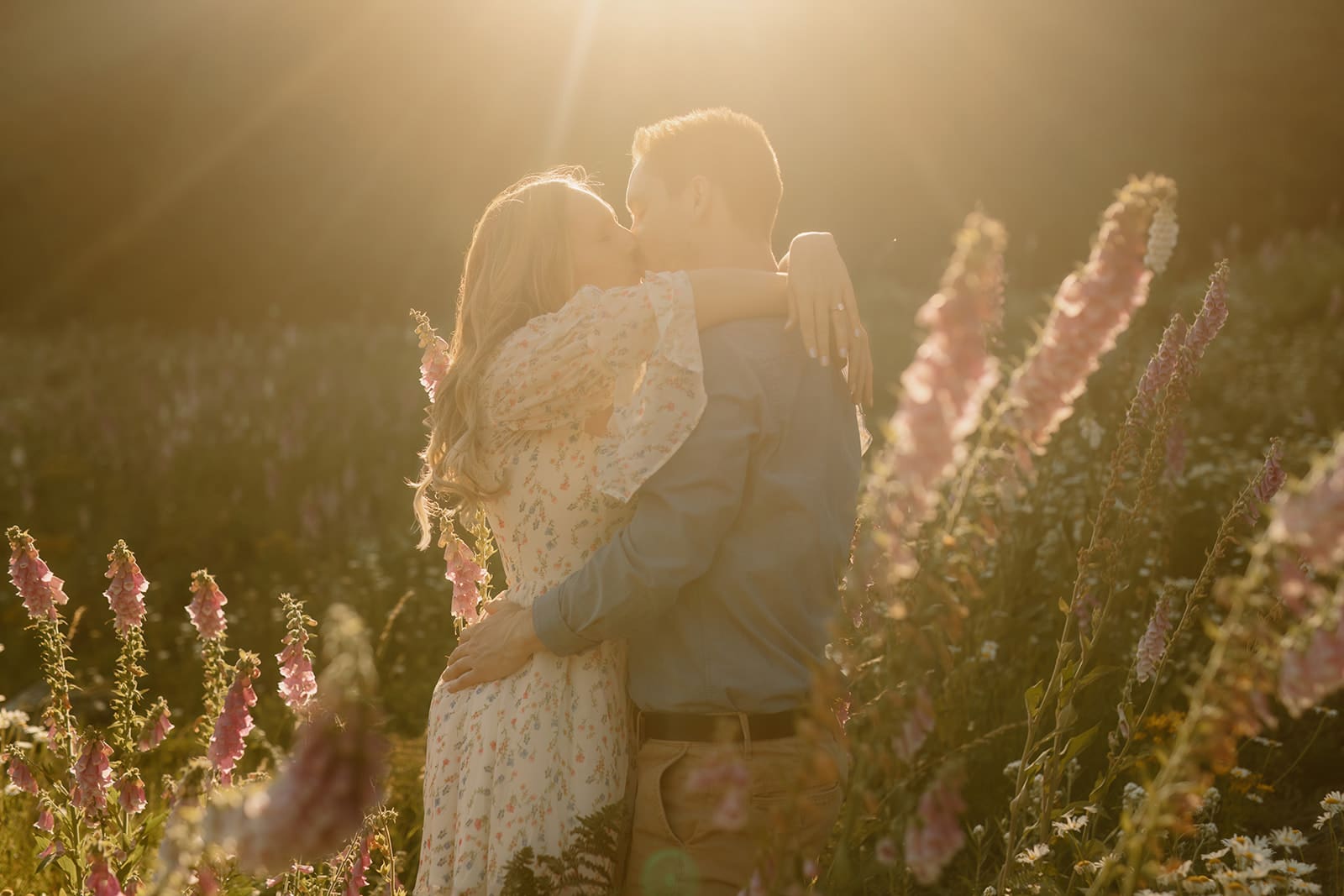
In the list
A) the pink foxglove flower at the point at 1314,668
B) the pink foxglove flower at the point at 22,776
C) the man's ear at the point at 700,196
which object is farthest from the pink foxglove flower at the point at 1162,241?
the pink foxglove flower at the point at 22,776

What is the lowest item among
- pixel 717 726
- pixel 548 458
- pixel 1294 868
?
pixel 1294 868

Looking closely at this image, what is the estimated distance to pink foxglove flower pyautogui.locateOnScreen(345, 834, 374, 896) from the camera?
296 cm

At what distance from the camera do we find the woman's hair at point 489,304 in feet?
9.50

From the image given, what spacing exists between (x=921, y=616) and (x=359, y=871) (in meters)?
1.96

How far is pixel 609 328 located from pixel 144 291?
2137 centimetres

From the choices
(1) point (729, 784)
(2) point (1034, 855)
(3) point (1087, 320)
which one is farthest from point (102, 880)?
(3) point (1087, 320)

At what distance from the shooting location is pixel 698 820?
2.54 meters

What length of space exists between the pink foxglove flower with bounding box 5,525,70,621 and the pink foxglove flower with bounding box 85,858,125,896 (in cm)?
65

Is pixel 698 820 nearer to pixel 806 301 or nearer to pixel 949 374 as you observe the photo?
pixel 806 301

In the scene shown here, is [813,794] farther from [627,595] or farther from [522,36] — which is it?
[522,36]

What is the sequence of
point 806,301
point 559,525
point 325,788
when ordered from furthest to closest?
1. point 559,525
2. point 806,301
3. point 325,788

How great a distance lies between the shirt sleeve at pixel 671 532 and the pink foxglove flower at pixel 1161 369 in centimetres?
121

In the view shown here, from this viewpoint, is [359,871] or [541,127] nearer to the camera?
[359,871]

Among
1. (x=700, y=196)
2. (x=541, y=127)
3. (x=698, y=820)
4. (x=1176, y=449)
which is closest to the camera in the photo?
(x=698, y=820)
